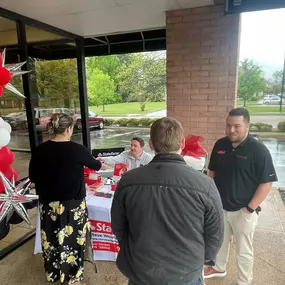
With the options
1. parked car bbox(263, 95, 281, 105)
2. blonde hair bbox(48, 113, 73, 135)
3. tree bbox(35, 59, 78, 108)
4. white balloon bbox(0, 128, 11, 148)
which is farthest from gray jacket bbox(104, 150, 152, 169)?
parked car bbox(263, 95, 281, 105)

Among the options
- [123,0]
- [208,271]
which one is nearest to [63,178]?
[208,271]

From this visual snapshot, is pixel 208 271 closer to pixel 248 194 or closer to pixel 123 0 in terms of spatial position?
pixel 248 194

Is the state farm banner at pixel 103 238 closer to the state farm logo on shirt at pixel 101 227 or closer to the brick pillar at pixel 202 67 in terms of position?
the state farm logo on shirt at pixel 101 227

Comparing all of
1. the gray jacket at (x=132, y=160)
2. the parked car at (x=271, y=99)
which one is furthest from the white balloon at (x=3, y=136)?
the parked car at (x=271, y=99)

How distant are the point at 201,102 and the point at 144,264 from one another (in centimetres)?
257

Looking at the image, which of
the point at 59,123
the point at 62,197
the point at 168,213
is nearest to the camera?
the point at 168,213

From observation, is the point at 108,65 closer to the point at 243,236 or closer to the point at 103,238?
the point at 103,238

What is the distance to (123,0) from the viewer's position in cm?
281

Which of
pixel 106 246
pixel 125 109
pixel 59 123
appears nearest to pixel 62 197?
pixel 59 123

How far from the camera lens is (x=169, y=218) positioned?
3.63ft

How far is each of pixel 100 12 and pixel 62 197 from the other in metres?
2.42

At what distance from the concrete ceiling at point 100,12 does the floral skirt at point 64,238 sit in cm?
224

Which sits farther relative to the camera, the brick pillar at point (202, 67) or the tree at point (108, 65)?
the tree at point (108, 65)

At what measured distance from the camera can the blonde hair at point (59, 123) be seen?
1.85 metres
